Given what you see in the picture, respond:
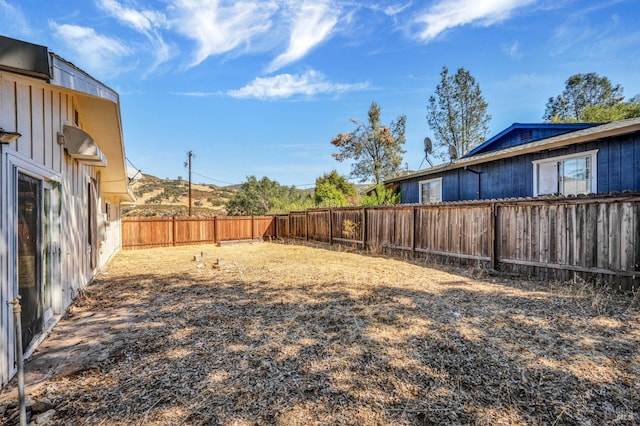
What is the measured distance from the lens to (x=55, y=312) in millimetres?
3785

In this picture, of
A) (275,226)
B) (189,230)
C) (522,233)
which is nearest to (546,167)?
(522,233)

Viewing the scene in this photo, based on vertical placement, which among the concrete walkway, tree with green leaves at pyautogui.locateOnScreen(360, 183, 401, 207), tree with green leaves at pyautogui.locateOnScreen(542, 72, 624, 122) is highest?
tree with green leaves at pyautogui.locateOnScreen(542, 72, 624, 122)

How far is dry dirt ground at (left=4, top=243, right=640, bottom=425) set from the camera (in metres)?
1.98

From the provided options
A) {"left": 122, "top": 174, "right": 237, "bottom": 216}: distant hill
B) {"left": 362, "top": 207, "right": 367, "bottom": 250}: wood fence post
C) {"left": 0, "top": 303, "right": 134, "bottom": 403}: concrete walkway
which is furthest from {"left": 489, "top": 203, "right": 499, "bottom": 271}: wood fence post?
{"left": 122, "top": 174, "right": 237, "bottom": 216}: distant hill

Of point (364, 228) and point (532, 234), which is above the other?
point (532, 234)

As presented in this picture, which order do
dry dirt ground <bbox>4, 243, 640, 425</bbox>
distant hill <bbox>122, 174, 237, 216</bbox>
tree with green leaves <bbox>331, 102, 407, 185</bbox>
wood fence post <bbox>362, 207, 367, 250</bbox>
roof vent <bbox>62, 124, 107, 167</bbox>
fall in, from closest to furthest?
dry dirt ground <bbox>4, 243, 640, 425</bbox>
roof vent <bbox>62, 124, 107, 167</bbox>
wood fence post <bbox>362, 207, 367, 250</bbox>
tree with green leaves <bbox>331, 102, 407, 185</bbox>
distant hill <bbox>122, 174, 237, 216</bbox>

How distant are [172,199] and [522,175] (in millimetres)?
31767

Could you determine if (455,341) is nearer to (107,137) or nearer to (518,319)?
(518,319)

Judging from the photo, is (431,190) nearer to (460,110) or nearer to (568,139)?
(568,139)

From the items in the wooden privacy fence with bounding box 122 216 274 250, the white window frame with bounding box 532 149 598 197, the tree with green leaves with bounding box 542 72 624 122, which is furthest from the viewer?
the tree with green leaves with bounding box 542 72 624 122

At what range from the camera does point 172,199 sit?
102 feet

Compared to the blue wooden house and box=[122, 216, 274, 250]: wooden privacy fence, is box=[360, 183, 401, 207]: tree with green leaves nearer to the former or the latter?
the blue wooden house

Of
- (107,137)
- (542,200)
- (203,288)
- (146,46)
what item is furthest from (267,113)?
(542,200)

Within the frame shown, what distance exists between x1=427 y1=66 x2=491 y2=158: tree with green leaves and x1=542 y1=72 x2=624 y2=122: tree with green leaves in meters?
7.59
